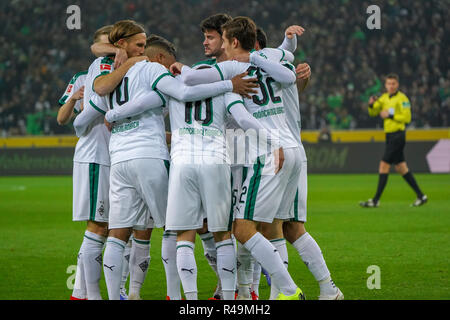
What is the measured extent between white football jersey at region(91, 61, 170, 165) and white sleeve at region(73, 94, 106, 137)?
0.11 m

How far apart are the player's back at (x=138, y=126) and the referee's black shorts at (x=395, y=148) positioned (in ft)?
27.5

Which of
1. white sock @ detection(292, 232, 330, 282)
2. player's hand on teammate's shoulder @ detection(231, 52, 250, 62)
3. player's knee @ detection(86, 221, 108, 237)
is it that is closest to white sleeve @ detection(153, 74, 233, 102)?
player's hand on teammate's shoulder @ detection(231, 52, 250, 62)

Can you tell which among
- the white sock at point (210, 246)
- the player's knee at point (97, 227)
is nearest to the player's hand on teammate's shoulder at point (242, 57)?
the white sock at point (210, 246)

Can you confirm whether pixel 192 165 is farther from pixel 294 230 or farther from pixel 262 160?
pixel 294 230

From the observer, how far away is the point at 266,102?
4.81m

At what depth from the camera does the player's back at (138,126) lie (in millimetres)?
4641

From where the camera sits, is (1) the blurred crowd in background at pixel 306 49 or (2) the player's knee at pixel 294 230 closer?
(2) the player's knee at pixel 294 230

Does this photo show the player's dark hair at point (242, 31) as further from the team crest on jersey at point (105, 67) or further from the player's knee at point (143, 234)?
the player's knee at point (143, 234)

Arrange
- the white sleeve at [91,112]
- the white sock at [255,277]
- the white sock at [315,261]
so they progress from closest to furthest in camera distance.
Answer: the white sleeve at [91,112], the white sock at [315,261], the white sock at [255,277]

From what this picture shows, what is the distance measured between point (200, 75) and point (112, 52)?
2.57ft

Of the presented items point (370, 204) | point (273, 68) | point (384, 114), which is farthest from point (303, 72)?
point (384, 114)

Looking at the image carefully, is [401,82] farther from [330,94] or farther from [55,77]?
[55,77]
